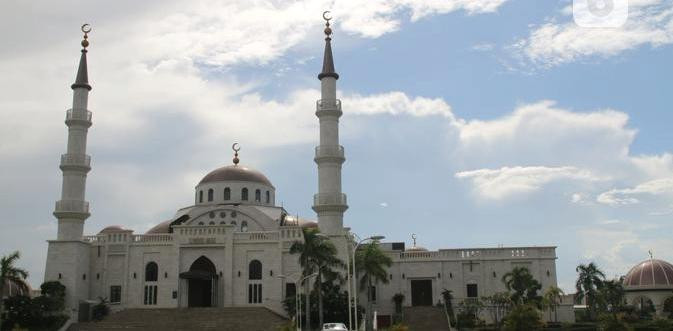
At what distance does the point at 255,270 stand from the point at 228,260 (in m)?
2.33

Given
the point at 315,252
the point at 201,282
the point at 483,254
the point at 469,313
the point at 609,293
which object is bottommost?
the point at 469,313

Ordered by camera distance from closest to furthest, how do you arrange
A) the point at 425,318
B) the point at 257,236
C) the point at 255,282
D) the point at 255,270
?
the point at 425,318 < the point at 255,282 < the point at 255,270 < the point at 257,236

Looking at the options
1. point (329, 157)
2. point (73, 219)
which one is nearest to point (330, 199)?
point (329, 157)

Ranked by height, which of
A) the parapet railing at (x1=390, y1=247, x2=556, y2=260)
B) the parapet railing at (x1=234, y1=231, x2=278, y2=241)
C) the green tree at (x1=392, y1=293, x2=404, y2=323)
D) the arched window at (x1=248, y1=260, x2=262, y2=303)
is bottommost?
the green tree at (x1=392, y1=293, x2=404, y2=323)

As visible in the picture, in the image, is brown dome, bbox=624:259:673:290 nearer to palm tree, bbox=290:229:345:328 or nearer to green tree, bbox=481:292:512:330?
green tree, bbox=481:292:512:330

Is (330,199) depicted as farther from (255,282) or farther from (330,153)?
(255,282)

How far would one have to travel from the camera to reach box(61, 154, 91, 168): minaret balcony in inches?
2299

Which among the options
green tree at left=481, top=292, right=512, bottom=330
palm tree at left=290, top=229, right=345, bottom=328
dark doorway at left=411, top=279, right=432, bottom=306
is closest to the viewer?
palm tree at left=290, top=229, right=345, bottom=328

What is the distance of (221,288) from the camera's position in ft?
193

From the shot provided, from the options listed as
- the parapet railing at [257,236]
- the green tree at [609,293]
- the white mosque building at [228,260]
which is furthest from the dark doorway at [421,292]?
the green tree at [609,293]

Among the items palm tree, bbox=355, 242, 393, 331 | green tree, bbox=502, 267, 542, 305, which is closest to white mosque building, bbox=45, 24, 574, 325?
green tree, bbox=502, 267, 542, 305

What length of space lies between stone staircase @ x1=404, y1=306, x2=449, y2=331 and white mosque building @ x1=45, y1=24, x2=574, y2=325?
274cm

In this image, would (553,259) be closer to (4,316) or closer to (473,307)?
(473,307)

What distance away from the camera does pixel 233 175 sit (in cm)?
7162
